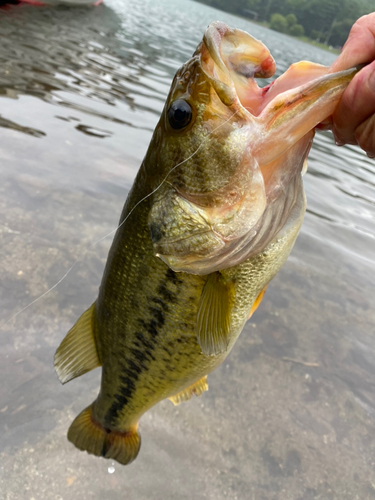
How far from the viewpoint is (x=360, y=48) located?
1.35 m

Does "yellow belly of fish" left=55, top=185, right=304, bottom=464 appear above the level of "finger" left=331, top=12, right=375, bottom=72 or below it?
below

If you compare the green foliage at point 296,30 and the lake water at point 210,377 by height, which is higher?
the green foliage at point 296,30

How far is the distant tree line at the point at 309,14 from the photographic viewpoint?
50.4m

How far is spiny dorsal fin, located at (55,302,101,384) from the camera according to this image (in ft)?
7.04

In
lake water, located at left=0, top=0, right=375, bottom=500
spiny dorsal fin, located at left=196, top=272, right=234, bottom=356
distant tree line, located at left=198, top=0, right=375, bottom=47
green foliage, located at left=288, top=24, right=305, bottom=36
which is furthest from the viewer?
green foliage, located at left=288, top=24, right=305, bottom=36

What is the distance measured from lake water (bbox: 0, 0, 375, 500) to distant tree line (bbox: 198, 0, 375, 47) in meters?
49.7

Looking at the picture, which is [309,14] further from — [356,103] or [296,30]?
[356,103]

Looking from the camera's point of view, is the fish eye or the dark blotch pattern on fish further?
the dark blotch pattern on fish

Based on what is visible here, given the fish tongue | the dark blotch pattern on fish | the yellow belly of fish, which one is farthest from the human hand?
the dark blotch pattern on fish

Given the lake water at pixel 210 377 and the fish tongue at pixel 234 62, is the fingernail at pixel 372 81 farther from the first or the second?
the lake water at pixel 210 377

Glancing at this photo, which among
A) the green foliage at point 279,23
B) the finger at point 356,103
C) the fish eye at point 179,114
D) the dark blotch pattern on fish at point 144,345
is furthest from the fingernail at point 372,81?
the green foliage at point 279,23

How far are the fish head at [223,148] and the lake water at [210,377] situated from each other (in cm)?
173

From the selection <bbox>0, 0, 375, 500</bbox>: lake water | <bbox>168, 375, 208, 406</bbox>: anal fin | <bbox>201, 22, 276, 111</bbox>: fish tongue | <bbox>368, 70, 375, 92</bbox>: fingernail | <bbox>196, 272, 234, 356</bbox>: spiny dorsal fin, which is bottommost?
<bbox>0, 0, 375, 500</bbox>: lake water

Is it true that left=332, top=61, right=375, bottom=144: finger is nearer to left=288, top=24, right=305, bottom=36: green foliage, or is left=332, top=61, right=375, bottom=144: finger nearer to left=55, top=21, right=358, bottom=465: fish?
left=55, top=21, right=358, bottom=465: fish
